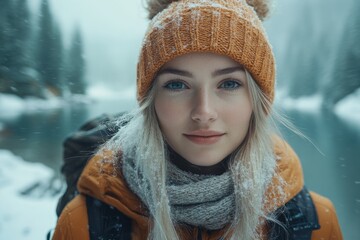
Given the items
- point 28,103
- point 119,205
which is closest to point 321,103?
point 119,205

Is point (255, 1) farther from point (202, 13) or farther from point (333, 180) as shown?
point (333, 180)

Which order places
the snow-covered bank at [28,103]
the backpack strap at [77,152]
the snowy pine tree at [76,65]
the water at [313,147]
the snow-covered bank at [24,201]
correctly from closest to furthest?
the backpack strap at [77,152], the snow-covered bank at [24,201], the water at [313,147], the snow-covered bank at [28,103], the snowy pine tree at [76,65]

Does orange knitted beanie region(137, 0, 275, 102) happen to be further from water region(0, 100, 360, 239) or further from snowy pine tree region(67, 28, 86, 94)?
snowy pine tree region(67, 28, 86, 94)

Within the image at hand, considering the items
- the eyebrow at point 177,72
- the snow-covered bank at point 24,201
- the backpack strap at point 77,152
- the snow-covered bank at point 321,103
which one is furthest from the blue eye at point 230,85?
the snow-covered bank at point 24,201

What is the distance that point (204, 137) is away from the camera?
1068 millimetres

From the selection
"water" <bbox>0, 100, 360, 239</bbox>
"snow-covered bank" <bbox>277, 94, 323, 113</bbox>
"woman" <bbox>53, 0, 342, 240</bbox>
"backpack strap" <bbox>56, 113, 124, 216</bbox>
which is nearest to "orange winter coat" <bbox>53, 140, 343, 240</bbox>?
"woman" <bbox>53, 0, 342, 240</bbox>

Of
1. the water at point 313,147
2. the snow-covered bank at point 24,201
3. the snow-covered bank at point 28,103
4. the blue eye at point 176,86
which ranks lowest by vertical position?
the snow-covered bank at point 24,201

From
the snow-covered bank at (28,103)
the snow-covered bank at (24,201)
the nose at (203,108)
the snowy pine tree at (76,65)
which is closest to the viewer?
the nose at (203,108)

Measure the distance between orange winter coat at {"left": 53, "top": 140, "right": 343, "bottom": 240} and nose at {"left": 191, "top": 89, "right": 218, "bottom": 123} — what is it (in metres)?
0.49

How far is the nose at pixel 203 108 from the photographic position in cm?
101

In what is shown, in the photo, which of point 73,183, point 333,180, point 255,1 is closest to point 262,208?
point 255,1

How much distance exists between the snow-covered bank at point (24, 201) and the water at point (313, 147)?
0.77 meters

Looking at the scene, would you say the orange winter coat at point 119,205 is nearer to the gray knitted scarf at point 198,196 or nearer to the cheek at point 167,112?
the gray knitted scarf at point 198,196

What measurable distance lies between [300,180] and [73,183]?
1.39 metres
